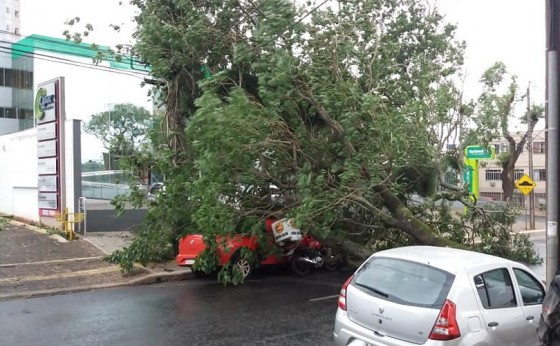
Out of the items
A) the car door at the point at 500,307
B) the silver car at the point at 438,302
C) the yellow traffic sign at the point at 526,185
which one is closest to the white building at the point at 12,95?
the yellow traffic sign at the point at 526,185

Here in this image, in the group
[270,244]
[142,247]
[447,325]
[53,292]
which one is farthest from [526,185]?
[447,325]

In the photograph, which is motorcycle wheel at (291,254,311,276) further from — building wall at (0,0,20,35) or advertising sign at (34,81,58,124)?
building wall at (0,0,20,35)

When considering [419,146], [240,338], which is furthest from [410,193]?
[240,338]

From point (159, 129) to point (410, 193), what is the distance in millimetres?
6200

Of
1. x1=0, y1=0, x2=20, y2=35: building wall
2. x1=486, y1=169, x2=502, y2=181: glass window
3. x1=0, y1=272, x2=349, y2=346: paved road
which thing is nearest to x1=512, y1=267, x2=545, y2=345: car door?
x1=0, y1=272, x2=349, y2=346: paved road

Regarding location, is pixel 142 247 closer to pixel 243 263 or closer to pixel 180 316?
pixel 243 263

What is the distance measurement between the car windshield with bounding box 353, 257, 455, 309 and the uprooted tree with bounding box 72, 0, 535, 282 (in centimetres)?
379

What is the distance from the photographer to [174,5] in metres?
11.9

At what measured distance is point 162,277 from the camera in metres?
12.0

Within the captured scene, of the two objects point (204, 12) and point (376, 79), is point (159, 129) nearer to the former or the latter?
point (204, 12)

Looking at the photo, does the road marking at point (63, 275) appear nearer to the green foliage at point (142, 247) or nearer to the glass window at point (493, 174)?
the green foliage at point (142, 247)

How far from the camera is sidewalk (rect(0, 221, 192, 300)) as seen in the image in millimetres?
10867

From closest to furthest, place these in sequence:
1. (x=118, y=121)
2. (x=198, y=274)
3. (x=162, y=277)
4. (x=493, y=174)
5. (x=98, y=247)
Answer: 1. (x=162, y=277)
2. (x=198, y=274)
3. (x=98, y=247)
4. (x=118, y=121)
5. (x=493, y=174)

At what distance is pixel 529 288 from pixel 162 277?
8.28m
